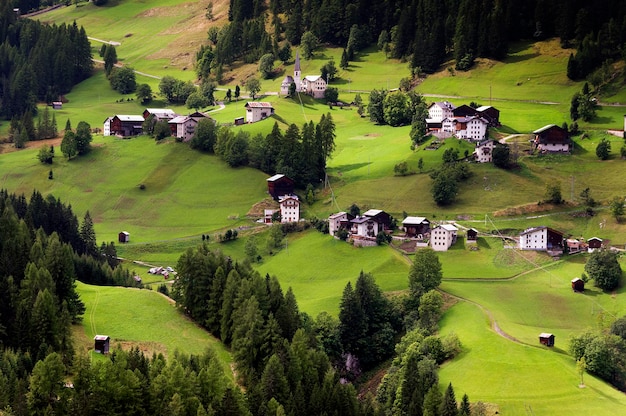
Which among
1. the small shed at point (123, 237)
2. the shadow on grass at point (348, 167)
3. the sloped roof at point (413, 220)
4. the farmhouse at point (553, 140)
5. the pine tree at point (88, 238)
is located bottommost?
the small shed at point (123, 237)

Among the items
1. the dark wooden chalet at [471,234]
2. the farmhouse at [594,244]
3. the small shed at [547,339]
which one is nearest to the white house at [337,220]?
the dark wooden chalet at [471,234]

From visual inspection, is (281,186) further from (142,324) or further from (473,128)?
(142,324)

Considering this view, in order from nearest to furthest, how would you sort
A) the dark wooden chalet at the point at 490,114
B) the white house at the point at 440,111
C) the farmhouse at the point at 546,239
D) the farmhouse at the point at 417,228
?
1. the farmhouse at the point at 546,239
2. the farmhouse at the point at 417,228
3. the dark wooden chalet at the point at 490,114
4. the white house at the point at 440,111

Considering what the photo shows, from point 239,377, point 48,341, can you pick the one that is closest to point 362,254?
point 239,377

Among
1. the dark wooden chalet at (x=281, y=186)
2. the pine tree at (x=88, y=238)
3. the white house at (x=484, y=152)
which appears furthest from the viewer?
the dark wooden chalet at (x=281, y=186)

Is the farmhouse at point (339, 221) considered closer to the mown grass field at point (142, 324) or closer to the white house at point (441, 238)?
the white house at point (441, 238)

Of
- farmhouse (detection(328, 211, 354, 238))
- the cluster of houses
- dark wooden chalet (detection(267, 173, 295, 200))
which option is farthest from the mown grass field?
dark wooden chalet (detection(267, 173, 295, 200))

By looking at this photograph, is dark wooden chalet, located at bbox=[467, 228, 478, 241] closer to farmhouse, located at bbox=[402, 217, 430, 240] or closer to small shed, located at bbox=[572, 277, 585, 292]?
farmhouse, located at bbox=[402, 217, 430, 240]

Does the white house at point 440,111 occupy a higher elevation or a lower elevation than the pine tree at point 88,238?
higher
